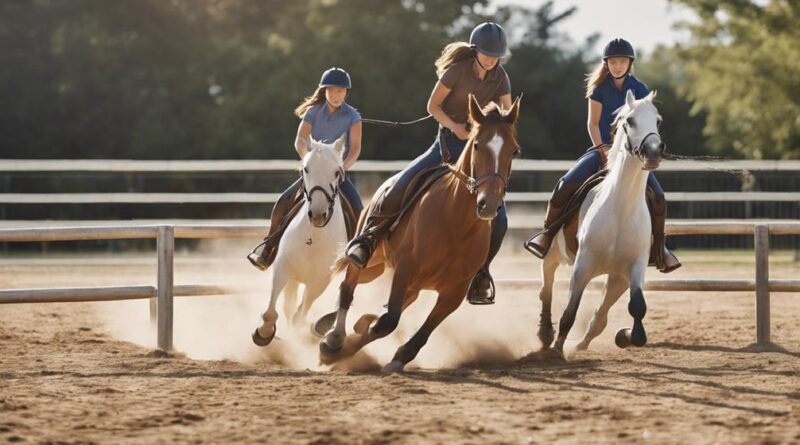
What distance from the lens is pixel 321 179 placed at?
836 centimetres

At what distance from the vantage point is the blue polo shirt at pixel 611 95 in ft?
30.6

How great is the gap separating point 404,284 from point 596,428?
7.67 ft

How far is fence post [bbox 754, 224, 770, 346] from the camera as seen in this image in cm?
980

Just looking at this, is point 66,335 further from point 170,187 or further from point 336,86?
point 170,187

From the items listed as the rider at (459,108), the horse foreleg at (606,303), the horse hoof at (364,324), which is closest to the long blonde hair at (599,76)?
the rider at (459,108)

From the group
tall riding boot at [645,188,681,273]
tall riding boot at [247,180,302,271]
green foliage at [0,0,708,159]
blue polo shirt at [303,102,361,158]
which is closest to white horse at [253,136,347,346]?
tall riding boot at [247,180,302,271]

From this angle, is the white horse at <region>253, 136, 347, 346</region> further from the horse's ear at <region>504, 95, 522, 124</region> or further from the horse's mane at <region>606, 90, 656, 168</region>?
the horse's mane at <region>606, 90, 656, 168</region>

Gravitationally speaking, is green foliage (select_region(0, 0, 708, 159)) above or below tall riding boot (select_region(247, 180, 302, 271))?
above

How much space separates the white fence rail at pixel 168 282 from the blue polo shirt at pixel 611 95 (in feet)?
4.77

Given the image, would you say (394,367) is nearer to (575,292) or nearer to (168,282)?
(575,292)

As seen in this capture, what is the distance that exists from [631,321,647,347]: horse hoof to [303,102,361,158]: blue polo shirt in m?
2.83

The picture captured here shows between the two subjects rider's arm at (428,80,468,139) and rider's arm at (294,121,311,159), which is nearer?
rider's arm at (428,80,468,139)

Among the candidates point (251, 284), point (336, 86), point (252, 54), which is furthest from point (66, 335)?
point (252, 54)

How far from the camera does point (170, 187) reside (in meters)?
19.0
